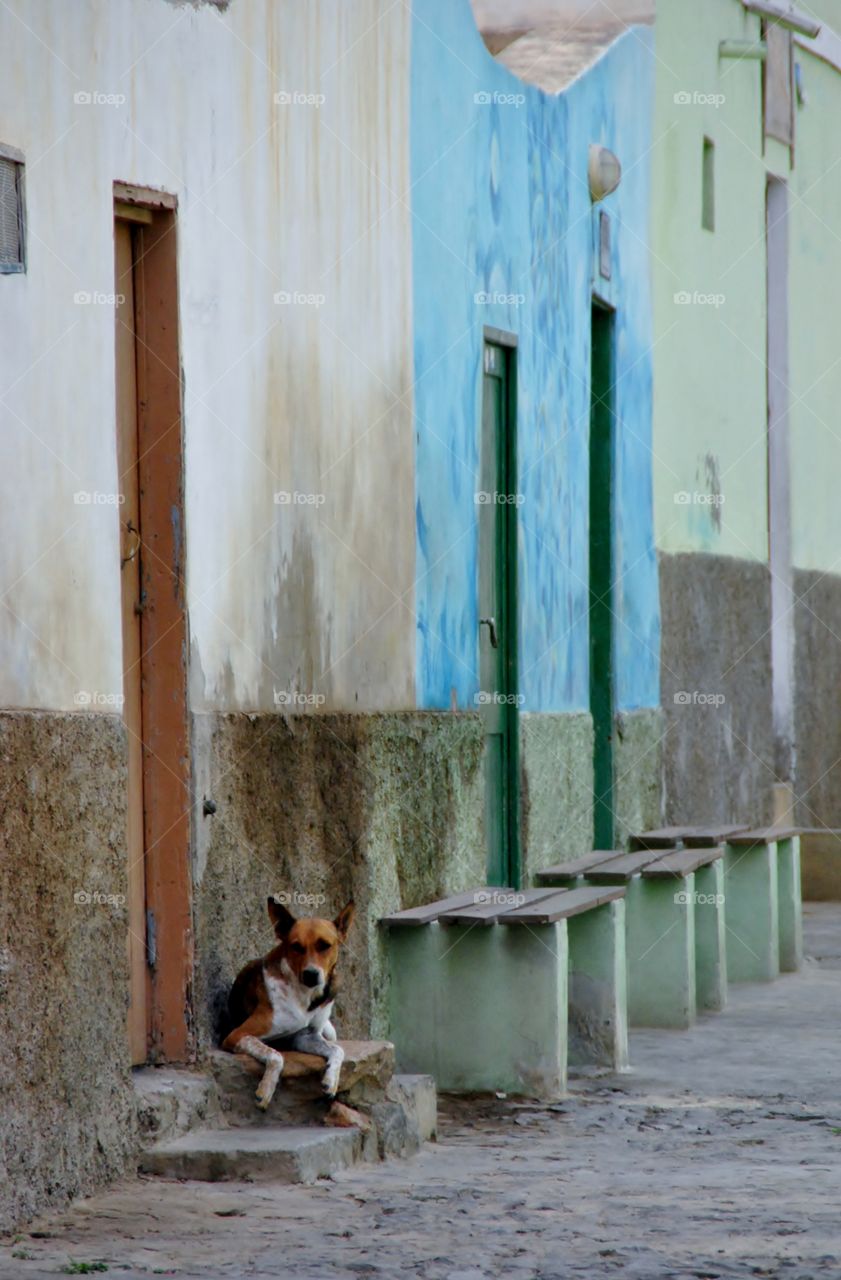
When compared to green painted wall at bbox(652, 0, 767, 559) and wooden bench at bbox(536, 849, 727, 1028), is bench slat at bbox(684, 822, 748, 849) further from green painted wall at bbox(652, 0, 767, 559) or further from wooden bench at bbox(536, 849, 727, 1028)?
green painted wall at bbox(652, 0, 767, 559)

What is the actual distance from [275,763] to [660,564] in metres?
6.50

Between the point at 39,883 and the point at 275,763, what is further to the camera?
the point at 275,763

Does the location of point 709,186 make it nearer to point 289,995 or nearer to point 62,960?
point 289,995

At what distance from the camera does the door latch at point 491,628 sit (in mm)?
9898

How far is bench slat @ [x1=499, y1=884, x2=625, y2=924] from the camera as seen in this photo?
308 inches

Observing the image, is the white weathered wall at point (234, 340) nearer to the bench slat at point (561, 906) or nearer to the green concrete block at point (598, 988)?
the bench slat at point (561, 906)

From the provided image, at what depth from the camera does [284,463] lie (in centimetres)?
734

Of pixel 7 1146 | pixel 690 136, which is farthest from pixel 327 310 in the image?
pixel 690 136

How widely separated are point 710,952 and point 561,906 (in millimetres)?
2484

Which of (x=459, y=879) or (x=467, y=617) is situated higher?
(x=467, y=617)

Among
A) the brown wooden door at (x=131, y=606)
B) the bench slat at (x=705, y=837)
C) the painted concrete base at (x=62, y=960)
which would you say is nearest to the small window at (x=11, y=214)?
the brown wooden door at (x=131, y=606)

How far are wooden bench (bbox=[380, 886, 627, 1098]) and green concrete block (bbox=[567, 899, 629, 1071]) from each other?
49 centimetres

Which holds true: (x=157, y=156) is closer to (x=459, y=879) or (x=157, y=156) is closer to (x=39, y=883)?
(x=39, y=883)

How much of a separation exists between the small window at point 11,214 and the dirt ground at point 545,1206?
2.26 meters
